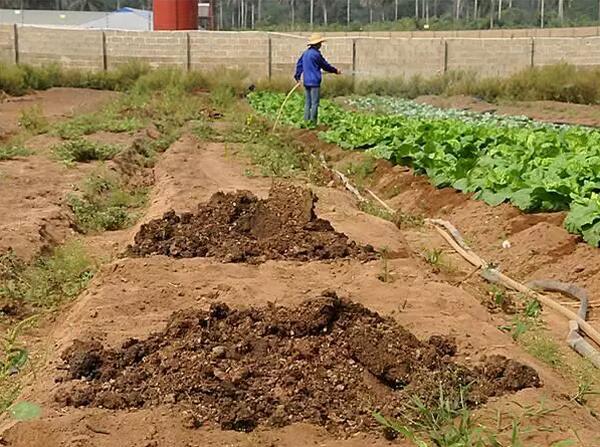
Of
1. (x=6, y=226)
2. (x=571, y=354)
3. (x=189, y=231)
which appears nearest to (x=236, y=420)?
(x=571, y=354)

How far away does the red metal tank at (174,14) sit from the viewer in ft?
118

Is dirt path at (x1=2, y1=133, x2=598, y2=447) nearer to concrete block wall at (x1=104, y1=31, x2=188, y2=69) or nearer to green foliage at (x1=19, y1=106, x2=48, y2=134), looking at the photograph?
green foliage at (x1=19, y1=106, x2=48, y2=134)

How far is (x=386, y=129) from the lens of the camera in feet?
47.9

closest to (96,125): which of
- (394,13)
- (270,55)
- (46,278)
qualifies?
(46,278)

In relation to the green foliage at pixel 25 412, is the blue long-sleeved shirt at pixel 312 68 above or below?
above

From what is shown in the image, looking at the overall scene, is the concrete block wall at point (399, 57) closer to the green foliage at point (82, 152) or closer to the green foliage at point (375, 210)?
the green foliage at point (82, 152)

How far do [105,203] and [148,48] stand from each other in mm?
19603

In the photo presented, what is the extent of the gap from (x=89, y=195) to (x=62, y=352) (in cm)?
537

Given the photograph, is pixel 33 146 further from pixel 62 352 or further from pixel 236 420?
pixel 236 420

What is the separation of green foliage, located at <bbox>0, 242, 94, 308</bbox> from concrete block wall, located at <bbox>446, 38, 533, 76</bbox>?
22.5 metres

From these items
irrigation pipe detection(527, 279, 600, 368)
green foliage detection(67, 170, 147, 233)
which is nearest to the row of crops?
irrigation pipe detection(527, 279, 600, 368)

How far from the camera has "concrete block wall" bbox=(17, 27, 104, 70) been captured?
2891 centimetres

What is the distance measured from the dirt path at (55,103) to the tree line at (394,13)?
64.1 ft

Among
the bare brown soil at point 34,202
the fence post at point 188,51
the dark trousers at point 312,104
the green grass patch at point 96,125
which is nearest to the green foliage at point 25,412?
the bare brown soil at point 34,202
